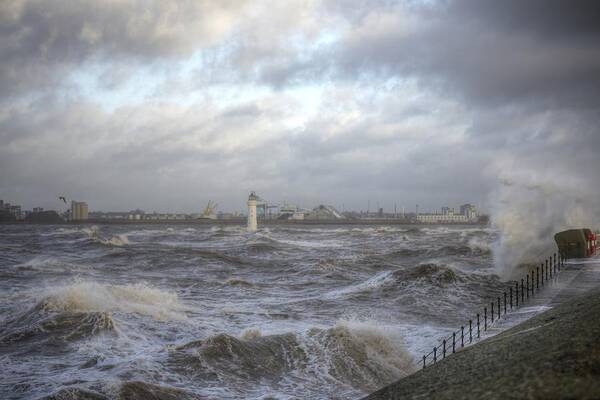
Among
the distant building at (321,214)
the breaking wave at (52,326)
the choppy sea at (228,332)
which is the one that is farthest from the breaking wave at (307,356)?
the distant building at (321,214)

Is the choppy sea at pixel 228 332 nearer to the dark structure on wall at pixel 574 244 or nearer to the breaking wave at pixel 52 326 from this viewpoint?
the breaking wave at pixel 52 326

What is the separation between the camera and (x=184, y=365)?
9.93 m

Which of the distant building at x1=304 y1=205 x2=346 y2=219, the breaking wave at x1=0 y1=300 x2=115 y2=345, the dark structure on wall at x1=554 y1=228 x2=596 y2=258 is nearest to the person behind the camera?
the breaking wave at x1=0 y1=300 x2=115 y2=345

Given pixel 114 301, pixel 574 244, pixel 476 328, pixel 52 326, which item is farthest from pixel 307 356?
pixel 574 244

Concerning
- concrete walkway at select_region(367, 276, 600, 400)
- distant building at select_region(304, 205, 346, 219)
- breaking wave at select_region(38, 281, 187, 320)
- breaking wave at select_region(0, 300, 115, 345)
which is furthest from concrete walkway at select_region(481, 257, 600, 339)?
distant building at select_region(304, 205, 346, 219)

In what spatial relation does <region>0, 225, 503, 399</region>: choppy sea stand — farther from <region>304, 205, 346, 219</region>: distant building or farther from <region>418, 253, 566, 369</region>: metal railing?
<region>304, 205, 346, 219</region>: distant building

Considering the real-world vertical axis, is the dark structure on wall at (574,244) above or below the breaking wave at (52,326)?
above

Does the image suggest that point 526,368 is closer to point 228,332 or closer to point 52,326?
point 228,332

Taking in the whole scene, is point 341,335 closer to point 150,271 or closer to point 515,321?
point 515,321

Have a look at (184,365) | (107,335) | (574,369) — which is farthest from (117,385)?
(574,369)

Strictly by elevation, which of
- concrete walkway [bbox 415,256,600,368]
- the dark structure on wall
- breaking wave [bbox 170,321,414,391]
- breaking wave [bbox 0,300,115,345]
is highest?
the dark structure on wall

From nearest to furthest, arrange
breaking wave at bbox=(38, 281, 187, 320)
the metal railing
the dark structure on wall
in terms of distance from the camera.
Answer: the metal railing
breaking wave at bbox=(38, 281, 187, 320)
the dark structure on wall

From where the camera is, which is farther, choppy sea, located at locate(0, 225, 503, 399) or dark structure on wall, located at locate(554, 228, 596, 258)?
dark structure on wall, located at locate(554, 228, 596, 258)

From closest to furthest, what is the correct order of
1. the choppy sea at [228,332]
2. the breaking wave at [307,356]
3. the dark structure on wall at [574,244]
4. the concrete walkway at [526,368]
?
the concrete walkway at [526,368] → the choppy sea at [228,332] → the breaking wave at [307,356] → the dark structure on wall at [574,244]
